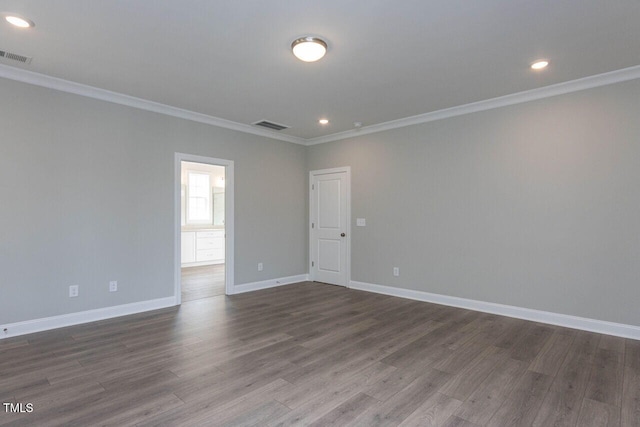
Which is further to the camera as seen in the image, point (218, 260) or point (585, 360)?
point (218, 260)

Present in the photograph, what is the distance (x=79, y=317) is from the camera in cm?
384

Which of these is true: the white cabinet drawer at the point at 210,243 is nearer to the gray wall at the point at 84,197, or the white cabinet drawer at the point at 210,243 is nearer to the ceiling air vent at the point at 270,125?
the gray wall at the point at 84,197

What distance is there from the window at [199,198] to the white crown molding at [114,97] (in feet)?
12.3

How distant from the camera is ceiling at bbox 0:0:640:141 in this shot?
2396mm

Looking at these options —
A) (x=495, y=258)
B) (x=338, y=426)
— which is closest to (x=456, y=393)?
(x=338, y=426)

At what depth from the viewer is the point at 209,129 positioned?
5.07 metres

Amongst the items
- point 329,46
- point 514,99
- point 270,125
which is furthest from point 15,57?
point 514,99

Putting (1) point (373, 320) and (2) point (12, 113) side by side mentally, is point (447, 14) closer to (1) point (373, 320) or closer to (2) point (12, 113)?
(1) point (373, 320)

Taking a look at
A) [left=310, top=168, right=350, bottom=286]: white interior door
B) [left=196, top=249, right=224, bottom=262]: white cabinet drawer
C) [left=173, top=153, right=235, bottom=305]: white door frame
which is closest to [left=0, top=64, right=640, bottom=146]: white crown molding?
[left=173, top=153, right=235, bottom=305]: white door frame

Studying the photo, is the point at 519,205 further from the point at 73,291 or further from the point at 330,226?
the point at 73,291

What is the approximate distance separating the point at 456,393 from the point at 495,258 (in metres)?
2.42

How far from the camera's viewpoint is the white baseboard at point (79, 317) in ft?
11.3

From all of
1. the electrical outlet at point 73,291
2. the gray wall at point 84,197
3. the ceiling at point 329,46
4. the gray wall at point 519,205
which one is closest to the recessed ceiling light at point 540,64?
the ceiling at point 329,46

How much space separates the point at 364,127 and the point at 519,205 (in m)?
2.60
